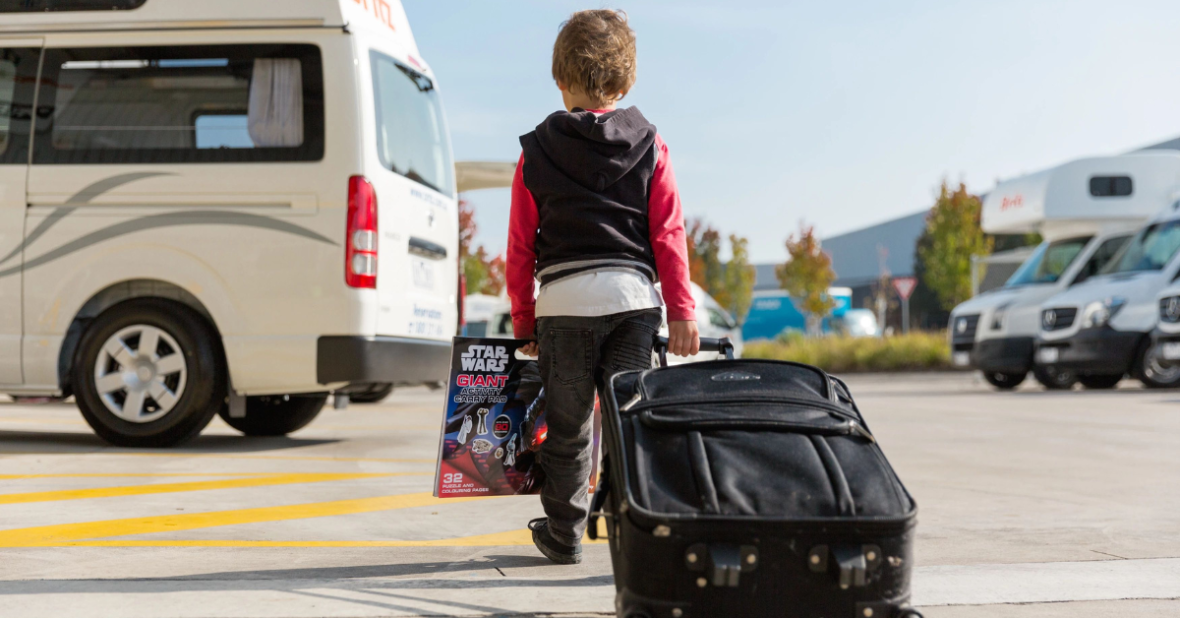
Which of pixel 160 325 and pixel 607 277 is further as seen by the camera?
pixel 160 325

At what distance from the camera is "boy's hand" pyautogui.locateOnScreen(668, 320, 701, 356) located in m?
3.25

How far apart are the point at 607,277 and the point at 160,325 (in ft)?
14.2

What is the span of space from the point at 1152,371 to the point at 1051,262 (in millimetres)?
2961

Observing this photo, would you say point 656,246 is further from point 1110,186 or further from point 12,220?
point 1110,186

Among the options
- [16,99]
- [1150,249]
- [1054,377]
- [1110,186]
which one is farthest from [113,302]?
[1110,186]

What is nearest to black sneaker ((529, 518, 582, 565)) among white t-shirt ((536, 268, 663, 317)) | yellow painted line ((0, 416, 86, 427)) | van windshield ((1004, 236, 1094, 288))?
white t-shirt ((536, 268, 663, 317))

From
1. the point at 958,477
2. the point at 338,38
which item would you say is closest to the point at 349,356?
the point at 338,38

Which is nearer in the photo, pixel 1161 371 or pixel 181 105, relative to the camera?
pixel 181 105

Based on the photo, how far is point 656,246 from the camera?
3.34 meters

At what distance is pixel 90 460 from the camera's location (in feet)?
21.0

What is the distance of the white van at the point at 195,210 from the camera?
21.9ft

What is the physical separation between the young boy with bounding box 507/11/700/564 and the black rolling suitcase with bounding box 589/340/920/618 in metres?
0.59

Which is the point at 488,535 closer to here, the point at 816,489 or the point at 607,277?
the point at 607,277

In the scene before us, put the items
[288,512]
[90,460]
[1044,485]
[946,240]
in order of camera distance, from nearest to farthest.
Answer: [288,512] < [1044,485] < [90,460] < [946,240]
